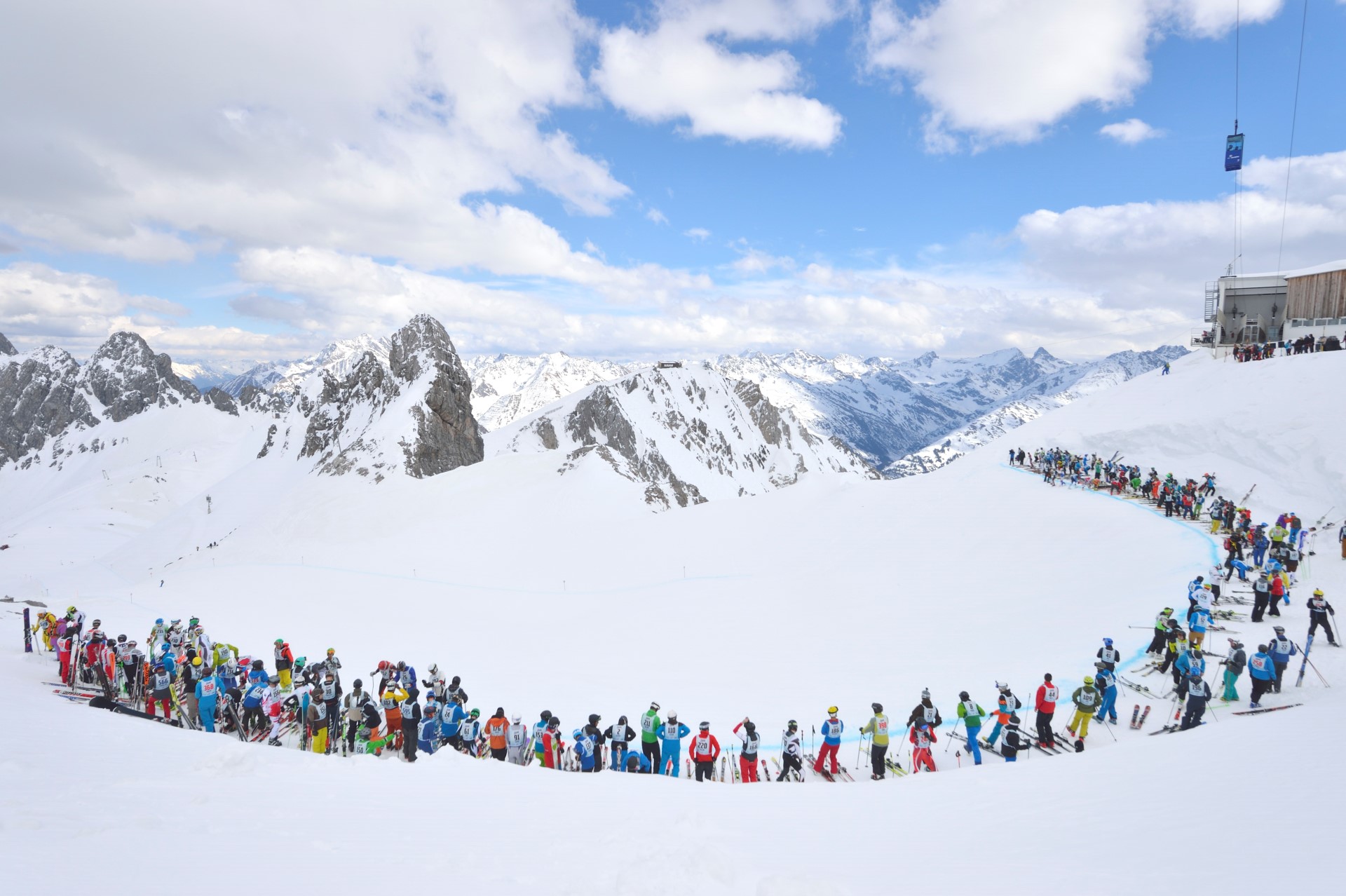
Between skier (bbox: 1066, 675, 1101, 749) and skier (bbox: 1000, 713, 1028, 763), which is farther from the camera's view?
skier (bbox: 1066, 675, 1101, 749)

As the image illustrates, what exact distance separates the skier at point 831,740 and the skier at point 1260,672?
830 centimetres

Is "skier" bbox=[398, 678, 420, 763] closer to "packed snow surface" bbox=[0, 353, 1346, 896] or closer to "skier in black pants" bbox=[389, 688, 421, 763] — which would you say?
"skier in black pants" bbox=[389, 688, 421, 763]

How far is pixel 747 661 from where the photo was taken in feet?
66.8

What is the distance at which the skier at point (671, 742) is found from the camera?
41.6 ft

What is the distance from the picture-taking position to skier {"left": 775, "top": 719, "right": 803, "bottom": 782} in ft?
40.3

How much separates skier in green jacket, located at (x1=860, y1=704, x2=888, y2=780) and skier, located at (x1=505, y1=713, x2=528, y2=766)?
6976 millimetres

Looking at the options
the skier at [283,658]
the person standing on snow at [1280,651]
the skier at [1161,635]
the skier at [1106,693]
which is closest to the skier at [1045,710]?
the skier at [1106,693]

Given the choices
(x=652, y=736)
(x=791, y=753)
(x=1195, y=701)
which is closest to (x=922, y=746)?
(x=791, y=753)

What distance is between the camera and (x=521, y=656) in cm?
2233

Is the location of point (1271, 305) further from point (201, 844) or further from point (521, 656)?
point (201, 844)

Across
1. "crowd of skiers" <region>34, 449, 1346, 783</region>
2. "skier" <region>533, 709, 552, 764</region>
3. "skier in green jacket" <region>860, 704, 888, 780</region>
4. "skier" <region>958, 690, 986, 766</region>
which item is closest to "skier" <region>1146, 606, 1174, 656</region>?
"crowd of skiers" <region>34, 449, 1346, 783</region>

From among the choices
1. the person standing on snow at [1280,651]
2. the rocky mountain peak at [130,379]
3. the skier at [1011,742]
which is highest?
the rocky mountain peak at [130,379]

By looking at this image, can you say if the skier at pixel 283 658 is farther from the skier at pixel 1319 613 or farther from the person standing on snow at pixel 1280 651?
the skier at pixel 1319 613

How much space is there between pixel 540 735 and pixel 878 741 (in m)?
Result: 6.96
